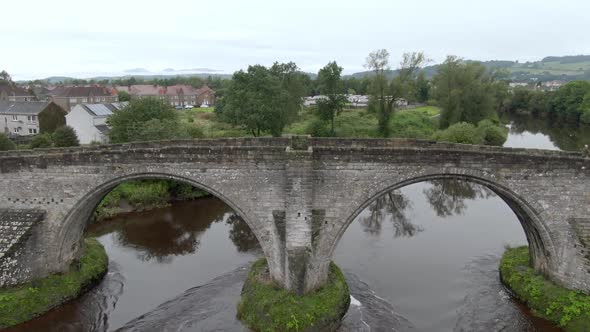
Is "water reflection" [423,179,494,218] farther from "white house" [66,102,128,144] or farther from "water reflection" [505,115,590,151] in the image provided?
"white house" [66,102,128,144]

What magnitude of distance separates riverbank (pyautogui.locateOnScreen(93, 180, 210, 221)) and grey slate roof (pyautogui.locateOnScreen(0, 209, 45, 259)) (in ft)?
35.7

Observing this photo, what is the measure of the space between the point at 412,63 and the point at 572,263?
40.4 m

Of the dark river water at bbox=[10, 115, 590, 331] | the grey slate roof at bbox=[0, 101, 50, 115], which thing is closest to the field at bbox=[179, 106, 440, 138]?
the grey slate roof at bbox=[0, 101, 50, 115]

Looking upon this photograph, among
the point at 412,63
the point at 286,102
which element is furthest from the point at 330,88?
the point at 412,63

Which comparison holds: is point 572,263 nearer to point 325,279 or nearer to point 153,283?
point 325,279

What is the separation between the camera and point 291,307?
16.3 metres

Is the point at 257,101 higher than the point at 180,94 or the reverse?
the reverse

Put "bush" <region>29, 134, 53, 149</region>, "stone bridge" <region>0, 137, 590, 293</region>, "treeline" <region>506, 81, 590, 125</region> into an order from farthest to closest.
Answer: "treeline" <region>506, 81, 590, 125</region>
"bush" <region>29, 134, 53, 149</region>
"stone bridge" <region>0, 137, 590, 293</region>

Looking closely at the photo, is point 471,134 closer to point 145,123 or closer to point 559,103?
point 145,123

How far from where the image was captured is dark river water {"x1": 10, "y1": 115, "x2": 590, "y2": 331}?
1777 cm

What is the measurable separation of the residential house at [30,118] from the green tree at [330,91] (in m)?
33.0

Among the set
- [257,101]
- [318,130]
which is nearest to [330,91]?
[318,130]

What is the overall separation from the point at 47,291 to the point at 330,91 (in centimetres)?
3740

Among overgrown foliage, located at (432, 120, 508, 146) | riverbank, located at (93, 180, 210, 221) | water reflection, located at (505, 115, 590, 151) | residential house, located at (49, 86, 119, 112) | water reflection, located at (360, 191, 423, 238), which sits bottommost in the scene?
water reflection, located at (360, 191, 423, 238)
